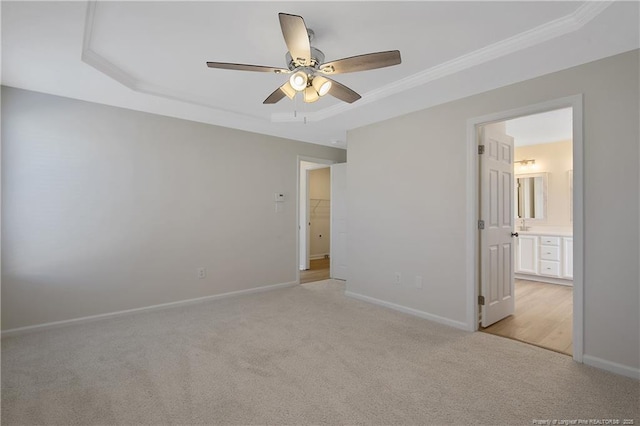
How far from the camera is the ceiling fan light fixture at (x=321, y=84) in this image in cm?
220

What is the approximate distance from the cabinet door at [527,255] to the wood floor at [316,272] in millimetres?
3371

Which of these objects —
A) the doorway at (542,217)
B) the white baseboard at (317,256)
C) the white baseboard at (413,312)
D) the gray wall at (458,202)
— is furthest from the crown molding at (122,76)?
the white baseboard at (317,256)

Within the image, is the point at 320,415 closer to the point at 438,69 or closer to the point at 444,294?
the point at 444,294

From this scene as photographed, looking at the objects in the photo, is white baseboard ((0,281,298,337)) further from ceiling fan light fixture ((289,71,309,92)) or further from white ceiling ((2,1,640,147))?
ceiling fan light fixture ((289,71,309,92))

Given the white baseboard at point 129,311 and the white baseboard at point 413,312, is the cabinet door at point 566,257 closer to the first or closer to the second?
the white baseboard at point 413,312

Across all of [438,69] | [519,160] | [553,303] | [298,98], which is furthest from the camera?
[519,160]

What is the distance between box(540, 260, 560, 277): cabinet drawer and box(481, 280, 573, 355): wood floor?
43 centimetres

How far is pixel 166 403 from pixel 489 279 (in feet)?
9.92

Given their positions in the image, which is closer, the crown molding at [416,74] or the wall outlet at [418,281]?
the crown molding at [416,74]

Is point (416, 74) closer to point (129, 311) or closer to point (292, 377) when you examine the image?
point (292, 377)

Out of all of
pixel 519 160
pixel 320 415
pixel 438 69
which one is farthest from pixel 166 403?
pixel 519 160

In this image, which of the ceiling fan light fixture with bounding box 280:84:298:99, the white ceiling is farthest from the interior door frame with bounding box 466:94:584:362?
the ceiling fan light fixture with bounding box 280:84:298:99

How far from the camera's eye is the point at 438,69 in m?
2.74

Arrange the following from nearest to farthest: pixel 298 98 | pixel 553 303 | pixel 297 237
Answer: pixel 298 98 < pixel 553 303 < pixel 297 237
